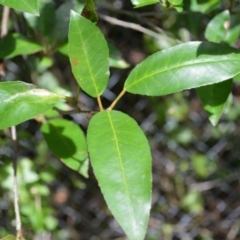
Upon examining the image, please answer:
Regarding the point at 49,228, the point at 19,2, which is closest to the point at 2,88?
the point at 19,2

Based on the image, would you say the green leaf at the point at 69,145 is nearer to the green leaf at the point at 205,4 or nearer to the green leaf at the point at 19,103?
the green leaf at the point at 19,103

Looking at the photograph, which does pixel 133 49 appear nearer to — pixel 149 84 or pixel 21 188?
pixel 21 188

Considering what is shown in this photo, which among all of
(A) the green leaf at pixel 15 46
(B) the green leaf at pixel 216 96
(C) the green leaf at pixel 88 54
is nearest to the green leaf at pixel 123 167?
(C) the green leaf at pixel 88 54

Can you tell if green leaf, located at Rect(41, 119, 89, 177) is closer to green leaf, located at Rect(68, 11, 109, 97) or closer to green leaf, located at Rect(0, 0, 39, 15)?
green leaf, located at Rect(68, 11, 109, 97)

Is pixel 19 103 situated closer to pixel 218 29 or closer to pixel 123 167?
pixel 123 167

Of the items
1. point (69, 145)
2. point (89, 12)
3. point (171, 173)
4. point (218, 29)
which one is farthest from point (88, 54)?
point (171, 173)
